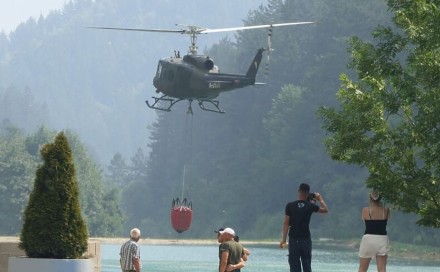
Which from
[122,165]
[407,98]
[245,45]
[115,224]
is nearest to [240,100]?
[245,45]

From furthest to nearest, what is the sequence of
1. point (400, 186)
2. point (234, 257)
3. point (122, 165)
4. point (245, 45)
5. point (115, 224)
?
point (122, 165) < point (245, 45) < point (115, 224) < point (400, 186) < point (234, 257)

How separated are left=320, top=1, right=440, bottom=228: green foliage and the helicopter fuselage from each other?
2080 cm

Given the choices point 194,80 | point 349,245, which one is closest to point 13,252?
point 194,80

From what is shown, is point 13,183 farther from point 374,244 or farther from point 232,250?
point 232,250

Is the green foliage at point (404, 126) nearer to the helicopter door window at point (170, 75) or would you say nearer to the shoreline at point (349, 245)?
the helicopter door window at point (170, 75)

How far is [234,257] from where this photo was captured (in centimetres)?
1438

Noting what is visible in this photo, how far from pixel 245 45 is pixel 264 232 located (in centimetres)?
2527

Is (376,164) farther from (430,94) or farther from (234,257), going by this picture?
(234,257)

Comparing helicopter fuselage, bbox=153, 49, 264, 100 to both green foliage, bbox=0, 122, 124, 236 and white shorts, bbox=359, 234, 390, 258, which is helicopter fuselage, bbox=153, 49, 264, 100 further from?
green foliage, bbox=0, 122, 124, 236

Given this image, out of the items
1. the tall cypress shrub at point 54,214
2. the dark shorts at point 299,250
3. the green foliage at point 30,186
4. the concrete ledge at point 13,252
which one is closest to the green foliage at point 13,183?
the green foliage at point 30,186

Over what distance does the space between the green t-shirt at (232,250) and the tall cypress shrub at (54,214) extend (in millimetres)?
1412

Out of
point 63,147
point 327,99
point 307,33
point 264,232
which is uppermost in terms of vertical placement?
point 307,33

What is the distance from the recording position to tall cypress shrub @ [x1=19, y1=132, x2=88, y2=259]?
1429 cm

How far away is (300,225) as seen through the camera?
1515cm
